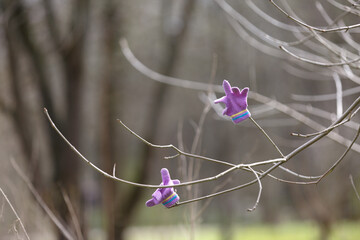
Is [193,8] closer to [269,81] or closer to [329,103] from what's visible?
[329,103]

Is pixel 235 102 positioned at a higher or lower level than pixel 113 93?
higher

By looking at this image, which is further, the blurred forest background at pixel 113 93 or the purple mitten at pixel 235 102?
the blurred forest background at pixel 113 93

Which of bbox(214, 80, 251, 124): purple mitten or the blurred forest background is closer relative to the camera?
bbox(214, 80, 251, 124): purple mitten

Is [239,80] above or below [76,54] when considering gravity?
below

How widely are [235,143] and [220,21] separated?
199 inches

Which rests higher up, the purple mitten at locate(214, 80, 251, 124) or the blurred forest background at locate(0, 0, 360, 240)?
the purple mitten at locate(214, 80, 251, 124)

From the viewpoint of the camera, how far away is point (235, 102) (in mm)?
2045

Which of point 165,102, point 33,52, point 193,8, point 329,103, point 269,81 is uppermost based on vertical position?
point 193,8

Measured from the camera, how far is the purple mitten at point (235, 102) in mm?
2025

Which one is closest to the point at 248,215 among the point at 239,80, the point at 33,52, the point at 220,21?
the point at 239,80

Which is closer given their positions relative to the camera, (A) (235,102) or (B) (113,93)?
(A) (235,102)

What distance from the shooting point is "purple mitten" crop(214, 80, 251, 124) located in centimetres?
203

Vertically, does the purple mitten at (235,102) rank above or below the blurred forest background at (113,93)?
above

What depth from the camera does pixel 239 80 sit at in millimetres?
17516
